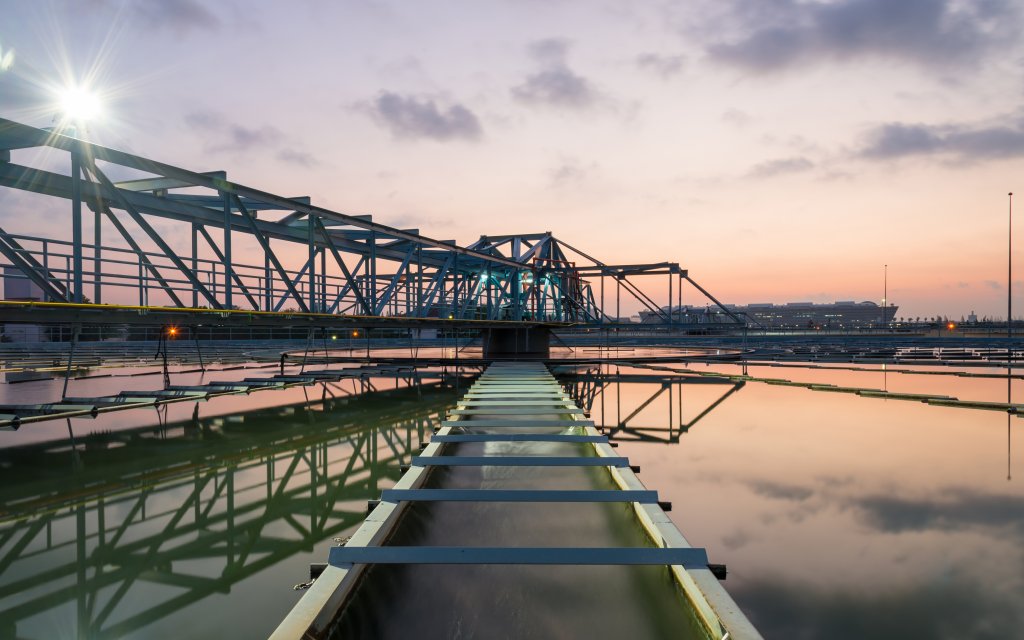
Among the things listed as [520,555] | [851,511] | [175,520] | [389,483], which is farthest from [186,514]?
[851,511]

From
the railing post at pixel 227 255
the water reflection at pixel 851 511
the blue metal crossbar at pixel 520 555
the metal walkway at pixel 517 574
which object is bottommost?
the water reflection at pixel 851 511

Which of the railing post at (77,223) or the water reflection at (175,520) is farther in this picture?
the railing post at (77,223)

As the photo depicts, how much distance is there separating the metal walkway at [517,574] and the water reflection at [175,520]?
2.77 ft

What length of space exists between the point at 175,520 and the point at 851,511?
7.90 m

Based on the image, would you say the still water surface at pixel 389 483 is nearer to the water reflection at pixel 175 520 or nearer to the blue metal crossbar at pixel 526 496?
the water reflection at pixel 175 520

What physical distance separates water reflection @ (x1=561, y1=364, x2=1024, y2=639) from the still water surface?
0.10 ft

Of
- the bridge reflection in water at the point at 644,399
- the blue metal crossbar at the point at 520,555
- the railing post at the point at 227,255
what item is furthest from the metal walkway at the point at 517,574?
the railing post at the point at 227,255

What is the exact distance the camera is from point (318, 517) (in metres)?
6.12

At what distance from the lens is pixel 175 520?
599 cm

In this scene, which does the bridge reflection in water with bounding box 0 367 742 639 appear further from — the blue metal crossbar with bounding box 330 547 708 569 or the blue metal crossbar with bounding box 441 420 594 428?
the blue metal crossbar with bounding box 441 420 594 428

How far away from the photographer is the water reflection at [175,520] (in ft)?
13.2

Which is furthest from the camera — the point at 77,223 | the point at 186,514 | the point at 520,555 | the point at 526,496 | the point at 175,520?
the point at 77,223

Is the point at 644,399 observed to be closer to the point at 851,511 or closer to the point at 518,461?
the point at 851,511

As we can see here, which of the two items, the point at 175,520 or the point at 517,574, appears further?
the point at 175,520
